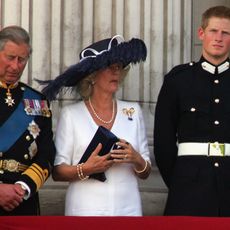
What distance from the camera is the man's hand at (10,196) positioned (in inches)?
162

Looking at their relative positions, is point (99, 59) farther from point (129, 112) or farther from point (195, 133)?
point (195, 133)

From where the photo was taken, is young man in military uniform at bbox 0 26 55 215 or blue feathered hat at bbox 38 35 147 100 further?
blue feathered hat at bbox 38 35 147 100

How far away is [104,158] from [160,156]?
41cm

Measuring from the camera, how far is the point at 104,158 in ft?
14.4

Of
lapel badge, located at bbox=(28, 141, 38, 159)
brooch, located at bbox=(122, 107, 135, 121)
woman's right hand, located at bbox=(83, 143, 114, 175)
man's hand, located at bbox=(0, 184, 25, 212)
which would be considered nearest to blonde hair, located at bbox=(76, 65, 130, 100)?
brooch, located at bbox=(122, 107, 135, 121)

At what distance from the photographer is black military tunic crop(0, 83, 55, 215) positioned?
4.23 m

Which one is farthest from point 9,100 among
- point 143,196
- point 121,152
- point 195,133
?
point 143,196

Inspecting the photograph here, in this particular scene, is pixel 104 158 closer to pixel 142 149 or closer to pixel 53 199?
pixel 142 149

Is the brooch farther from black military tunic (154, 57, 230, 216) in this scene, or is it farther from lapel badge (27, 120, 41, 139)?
lapel badge (27, 120, 41, 139)

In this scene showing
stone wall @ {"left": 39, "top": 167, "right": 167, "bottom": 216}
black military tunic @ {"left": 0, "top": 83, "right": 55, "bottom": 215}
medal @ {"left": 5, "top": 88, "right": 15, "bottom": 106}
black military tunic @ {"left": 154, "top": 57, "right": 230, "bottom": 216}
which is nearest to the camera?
black military tunic @ {"left": 0, "top": 83, "right": 55, "bottom": 215}

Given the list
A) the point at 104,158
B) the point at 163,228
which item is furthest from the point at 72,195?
the point at 163,228

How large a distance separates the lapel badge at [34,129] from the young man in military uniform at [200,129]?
0.64 m

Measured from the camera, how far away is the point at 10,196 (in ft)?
13.5

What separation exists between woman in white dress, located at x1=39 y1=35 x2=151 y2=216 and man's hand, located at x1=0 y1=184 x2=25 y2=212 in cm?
36
